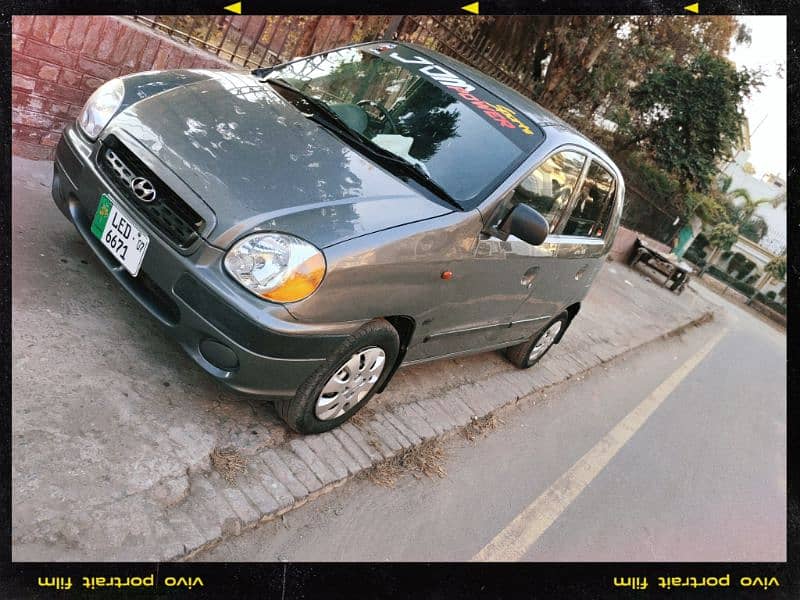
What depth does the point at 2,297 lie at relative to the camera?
2234 mm

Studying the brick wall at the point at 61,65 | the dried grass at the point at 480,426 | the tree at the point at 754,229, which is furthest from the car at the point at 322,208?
the tree at the point at 754,229

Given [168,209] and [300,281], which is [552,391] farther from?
[168,209]

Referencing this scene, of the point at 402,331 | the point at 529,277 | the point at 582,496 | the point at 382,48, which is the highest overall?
the point at 382,48

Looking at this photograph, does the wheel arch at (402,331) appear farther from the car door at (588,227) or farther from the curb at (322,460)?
the car door at (588,227)

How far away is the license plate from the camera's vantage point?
2.60m

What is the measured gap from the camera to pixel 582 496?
12.4 feet

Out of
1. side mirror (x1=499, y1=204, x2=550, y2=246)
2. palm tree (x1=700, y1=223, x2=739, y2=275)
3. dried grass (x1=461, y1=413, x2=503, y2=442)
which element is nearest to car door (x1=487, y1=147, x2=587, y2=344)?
side mirror (x1=499, y1=204, x2=550, y2=246)

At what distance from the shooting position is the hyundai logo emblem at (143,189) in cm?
260

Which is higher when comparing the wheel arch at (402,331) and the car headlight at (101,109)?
the car headlight at (101,109)

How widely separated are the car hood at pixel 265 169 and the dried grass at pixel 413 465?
1320 millimetres

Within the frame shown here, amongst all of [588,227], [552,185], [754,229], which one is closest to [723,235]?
[754,229]

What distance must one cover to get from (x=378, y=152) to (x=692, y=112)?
13.8 metres

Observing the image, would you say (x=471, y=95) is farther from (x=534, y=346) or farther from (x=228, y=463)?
(x=228, y=463)
